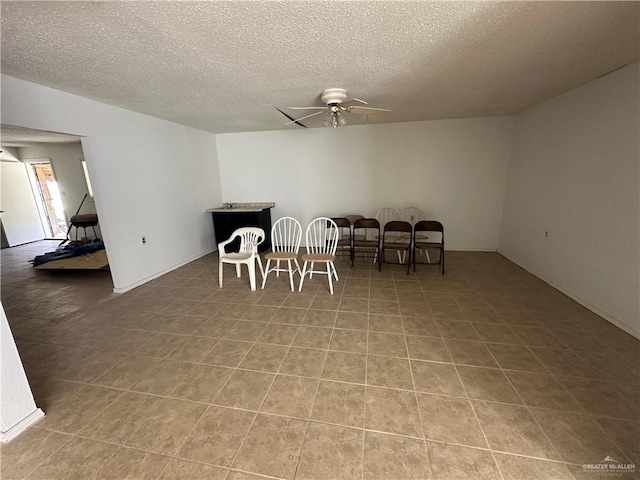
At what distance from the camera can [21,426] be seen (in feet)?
4.85

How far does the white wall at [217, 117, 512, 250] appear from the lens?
14.4 feet

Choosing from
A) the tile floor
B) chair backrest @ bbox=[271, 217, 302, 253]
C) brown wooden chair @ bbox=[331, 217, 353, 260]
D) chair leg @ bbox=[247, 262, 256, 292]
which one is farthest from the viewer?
brown wooden chair @ bbox=[331, 217, 353, 260]

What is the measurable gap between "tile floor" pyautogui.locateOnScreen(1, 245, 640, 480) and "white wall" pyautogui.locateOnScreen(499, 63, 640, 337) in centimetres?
31

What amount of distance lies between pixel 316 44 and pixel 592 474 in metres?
2.82

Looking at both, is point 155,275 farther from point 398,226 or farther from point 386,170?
point 386,170

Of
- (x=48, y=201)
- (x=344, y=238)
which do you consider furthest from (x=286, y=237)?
(x=48, y=201)

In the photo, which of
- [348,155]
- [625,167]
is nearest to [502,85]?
[625,167]

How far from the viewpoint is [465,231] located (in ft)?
15.4

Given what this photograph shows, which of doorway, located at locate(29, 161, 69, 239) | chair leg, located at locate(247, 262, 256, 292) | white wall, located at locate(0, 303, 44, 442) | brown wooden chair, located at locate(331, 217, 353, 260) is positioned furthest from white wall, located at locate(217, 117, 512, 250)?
doorway, located at locate(29, 161, 69, 239)

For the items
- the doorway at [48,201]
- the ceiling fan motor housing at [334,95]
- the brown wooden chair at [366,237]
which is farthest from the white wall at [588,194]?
the doorway at [48,201]

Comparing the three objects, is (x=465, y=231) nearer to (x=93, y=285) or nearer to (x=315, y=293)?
(x=315, y=293)

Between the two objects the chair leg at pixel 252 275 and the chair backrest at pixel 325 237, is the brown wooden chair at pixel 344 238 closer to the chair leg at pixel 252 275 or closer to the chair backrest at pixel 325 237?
the chair backrest at pixel 325 237

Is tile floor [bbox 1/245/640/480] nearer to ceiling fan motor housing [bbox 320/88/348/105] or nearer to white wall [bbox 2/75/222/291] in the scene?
white wall [bbox 2/75/222/291]

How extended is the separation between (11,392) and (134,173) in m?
2.75
